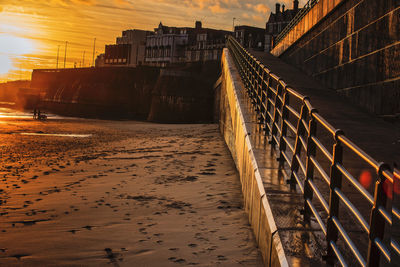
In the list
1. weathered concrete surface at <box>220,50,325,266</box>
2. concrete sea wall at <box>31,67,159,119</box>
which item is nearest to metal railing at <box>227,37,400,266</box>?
weathered concrete surface at <box>220,50,325,266</box>

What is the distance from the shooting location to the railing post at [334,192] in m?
2.69

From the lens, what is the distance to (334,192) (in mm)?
2727

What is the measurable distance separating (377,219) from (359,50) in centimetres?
915

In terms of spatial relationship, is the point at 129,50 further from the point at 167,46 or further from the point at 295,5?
the point at 295,5

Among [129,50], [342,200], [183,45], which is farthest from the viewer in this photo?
[129,50]

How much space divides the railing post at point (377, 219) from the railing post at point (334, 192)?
2.23 ft

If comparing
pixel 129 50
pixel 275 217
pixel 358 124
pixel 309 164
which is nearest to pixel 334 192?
pixel 309 164

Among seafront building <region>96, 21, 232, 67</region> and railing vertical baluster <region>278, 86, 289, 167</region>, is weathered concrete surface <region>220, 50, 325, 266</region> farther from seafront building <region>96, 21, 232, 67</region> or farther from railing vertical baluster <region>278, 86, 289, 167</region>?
seafront building <region>96, 21, 232, 67</region>

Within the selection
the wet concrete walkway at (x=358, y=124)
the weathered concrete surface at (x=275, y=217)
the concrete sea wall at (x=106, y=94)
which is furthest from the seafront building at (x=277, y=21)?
the weathered concrete surface at (x=275, y=217)

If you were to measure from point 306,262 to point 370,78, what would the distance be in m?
7.66

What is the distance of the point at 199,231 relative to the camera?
507 centimetres

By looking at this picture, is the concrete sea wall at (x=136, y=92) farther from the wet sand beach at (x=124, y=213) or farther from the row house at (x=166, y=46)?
the wet sand beach at (x=124, y=213)

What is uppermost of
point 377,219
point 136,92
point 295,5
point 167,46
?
point 295,5

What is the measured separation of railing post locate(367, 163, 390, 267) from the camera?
196 cm
